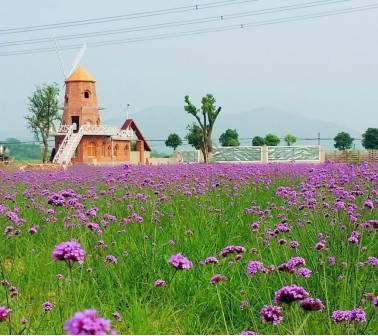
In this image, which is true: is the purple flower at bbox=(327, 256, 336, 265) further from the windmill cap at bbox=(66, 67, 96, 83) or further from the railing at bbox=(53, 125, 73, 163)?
the windmill cap at bbox=(66, 67, 96, 83)

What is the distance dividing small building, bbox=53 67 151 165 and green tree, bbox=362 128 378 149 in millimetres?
23678

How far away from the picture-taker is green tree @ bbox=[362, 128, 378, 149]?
190 ft

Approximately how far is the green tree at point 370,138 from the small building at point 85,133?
23678 mm

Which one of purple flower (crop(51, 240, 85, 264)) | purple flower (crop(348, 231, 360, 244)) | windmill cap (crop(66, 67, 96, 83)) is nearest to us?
purple flower (crop(51, 240, 85, 264))

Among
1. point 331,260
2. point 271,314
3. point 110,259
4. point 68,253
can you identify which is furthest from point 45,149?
point 271,314

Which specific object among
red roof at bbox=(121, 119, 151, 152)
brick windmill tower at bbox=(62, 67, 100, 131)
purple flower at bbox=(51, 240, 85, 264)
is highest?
brick windmill tower at bbox=(62, 67, 100, 131)

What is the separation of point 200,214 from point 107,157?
40.2m

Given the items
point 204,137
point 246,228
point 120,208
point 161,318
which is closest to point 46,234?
point 120,208

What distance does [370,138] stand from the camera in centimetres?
5869

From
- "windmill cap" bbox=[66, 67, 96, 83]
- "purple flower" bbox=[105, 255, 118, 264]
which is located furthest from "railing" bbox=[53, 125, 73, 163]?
"purple flower" bbox=[105, 255, 118, 264]

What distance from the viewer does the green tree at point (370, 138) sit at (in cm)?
5800

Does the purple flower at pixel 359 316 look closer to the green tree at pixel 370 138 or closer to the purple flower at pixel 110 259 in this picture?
the purple flower at pixel 110 259

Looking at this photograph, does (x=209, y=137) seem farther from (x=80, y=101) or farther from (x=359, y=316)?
(x=359, y=316)

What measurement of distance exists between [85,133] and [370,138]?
29192 mm
